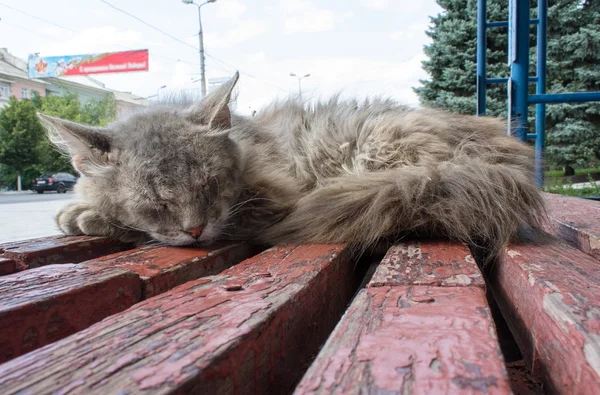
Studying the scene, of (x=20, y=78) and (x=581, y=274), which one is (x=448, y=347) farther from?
(x=20, y=78)

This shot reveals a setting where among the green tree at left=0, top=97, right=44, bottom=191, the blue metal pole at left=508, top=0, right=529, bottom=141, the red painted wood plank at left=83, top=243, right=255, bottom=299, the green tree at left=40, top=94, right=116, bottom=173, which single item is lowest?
the red painted wood plank at left=83, top=243, right=255, bottom=299

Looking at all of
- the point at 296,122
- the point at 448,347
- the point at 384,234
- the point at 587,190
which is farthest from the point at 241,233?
the point at 587,190

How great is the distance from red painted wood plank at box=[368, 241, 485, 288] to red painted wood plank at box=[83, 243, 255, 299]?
54 cm

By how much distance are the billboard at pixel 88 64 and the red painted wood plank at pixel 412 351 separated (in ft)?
62.3

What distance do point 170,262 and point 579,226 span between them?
4.42 feet

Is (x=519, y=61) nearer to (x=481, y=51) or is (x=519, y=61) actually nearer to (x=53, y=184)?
(x=481, y=51)

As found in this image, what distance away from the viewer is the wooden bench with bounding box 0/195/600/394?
489 millimetres

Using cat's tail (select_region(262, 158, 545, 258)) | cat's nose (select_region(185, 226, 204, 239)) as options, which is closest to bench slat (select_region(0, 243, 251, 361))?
cat's nose (select_region(185, 226, 204, 239))

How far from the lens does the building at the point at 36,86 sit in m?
20.7

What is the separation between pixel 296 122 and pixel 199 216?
3.59ft

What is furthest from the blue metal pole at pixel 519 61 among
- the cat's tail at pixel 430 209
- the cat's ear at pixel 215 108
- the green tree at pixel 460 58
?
the green tree at pixel 460 58

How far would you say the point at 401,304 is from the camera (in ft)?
2.35

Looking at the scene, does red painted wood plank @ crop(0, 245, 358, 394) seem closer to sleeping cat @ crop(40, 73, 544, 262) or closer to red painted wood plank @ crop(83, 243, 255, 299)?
red painted wood plank @ crop(83, 243, 255, 299)

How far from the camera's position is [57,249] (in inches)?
54.0
